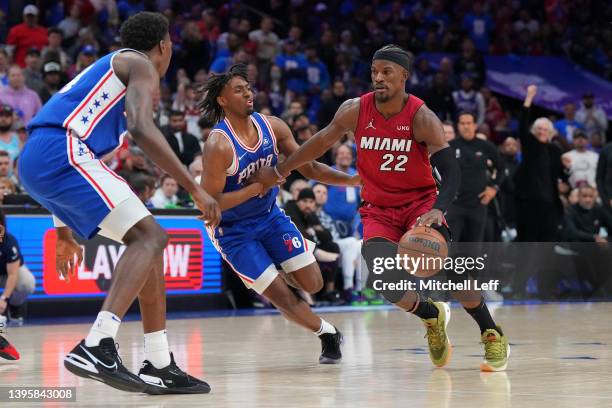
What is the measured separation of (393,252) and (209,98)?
1636 millimetres

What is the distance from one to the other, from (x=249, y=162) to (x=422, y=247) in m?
1.36

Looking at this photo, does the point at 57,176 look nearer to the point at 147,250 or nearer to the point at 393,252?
the point at 147,250

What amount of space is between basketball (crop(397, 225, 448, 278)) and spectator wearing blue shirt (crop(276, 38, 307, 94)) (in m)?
10.9

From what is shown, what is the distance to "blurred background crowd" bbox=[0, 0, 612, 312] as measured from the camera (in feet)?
42.5

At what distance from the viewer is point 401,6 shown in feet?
72.3

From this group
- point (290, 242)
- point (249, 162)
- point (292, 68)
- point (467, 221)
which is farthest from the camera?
point (292, 68)

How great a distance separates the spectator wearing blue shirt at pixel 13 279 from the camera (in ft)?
33.6

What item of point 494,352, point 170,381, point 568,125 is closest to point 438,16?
point 568,125

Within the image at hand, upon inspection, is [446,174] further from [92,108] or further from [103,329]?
[103,329]

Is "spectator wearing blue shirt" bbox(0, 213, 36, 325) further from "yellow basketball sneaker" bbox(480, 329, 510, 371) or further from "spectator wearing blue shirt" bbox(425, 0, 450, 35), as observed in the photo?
"spectator wearing blue shirt" bbox(425, 0, 450, 35)

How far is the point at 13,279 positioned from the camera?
404 inches

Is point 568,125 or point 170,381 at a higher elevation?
point 568,125

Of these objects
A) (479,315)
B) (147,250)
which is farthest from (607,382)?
(147,250)

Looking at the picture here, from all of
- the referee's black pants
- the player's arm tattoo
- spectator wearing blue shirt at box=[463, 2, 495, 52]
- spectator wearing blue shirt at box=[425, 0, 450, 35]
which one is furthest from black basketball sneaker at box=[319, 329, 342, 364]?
spectator wearing blue shirt at box=[463, 2, 495, 52]
